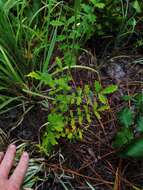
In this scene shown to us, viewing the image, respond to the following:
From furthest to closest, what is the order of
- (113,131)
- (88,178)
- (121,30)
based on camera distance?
(121,30) < (113,131) < (88,178)

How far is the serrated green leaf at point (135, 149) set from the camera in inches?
58.1

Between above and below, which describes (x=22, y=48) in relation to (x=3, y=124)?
above

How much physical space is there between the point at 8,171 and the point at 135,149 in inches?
19.9

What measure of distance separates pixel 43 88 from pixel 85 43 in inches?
14.3

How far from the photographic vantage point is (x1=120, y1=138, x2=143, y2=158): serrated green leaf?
1.48 meters

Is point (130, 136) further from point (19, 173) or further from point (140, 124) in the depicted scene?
point (19, 173)

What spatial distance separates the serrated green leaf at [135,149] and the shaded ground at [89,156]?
0.42 feet

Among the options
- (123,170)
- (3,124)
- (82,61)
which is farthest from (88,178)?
(82,61)

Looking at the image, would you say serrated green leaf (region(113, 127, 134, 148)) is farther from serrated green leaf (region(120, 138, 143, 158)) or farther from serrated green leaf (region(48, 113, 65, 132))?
serrated green leaf (region(48, 113, 65, 132))

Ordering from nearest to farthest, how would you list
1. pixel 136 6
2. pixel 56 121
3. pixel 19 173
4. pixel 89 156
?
pixel 19 173, pixel 56 121, pixel 89 156, pixel 136 6

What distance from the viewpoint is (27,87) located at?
1.75 meters

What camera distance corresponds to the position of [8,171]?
4.45 feet

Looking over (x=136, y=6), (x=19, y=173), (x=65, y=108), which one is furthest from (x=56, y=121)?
(x=136, y=6)

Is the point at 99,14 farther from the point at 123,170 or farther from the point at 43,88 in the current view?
the point at 123,170
